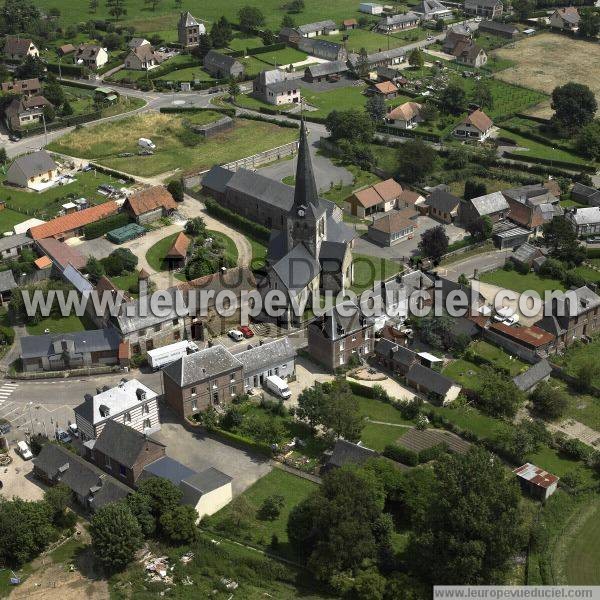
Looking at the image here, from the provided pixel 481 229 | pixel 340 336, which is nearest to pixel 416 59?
pixel 481 229

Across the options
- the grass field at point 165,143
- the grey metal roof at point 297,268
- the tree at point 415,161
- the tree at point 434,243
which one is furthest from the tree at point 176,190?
the tree at point 434,243

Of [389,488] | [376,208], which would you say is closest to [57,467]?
[389,488]

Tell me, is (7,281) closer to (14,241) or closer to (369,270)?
(14,241)

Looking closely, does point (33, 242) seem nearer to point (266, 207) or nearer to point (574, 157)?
point (266, 207)

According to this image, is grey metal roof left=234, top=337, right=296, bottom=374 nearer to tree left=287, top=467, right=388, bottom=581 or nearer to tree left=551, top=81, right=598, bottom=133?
tree left=287, top=467, right=388, bottom=581

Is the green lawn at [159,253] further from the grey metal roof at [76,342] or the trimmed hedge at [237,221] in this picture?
the grey metal roof at [76,342]
